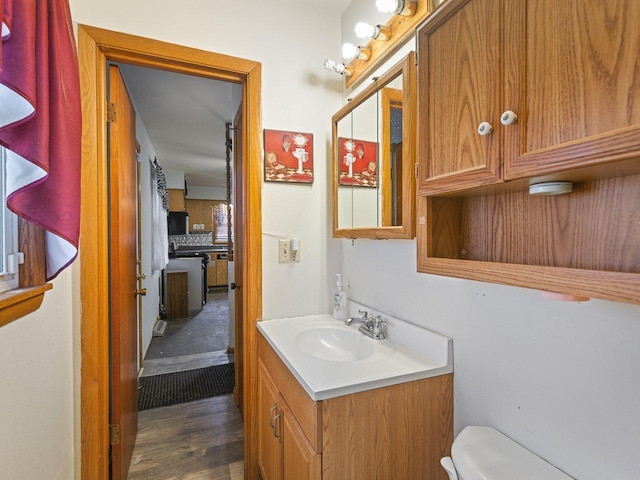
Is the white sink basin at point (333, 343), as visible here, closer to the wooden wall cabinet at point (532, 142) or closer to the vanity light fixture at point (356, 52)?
the wooden wall cabinet at point (532, 142)

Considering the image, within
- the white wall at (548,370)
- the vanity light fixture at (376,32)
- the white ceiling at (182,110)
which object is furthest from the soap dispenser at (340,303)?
the white ceiling at (182,110)

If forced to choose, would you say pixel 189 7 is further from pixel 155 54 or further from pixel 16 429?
pixel 16 429

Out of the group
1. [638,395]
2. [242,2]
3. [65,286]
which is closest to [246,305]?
[65,286]

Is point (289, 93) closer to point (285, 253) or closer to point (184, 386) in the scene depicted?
point (285, 253)

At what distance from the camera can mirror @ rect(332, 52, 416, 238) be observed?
115cm

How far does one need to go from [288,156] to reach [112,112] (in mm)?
871

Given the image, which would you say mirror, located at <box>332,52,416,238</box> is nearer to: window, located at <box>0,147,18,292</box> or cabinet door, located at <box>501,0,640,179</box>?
cabinet door, located at <box>501,0,640,179</box>

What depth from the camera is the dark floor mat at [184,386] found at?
2453mm

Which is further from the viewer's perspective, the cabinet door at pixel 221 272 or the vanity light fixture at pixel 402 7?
the cabinet door at pixel 221 272

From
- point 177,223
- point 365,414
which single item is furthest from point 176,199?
point 365,414

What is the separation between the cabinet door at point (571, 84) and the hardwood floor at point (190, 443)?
2051 mm

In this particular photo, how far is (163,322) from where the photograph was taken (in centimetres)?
442

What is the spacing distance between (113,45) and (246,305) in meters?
1.36

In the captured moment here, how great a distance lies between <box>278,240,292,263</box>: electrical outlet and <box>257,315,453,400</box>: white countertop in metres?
0.41
